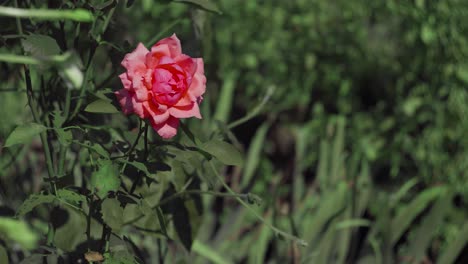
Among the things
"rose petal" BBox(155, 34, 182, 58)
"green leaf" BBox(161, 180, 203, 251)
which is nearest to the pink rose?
"rose petal" BBox(155, 34, 182, 58)

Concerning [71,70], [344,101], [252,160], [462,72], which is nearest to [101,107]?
[71,70]

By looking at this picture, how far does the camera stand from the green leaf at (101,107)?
1.14 meters

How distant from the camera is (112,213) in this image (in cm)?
114

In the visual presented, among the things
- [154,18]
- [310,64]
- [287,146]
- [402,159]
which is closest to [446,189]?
[402,159]

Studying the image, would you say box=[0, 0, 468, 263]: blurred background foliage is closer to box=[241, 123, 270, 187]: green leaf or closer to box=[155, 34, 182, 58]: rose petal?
box=[241, 123, 270, 187]: green leaf

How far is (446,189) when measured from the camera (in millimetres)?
2432

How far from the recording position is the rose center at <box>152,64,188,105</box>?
1056 millimetres

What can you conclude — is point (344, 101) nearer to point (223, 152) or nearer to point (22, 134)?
point (223, 152)

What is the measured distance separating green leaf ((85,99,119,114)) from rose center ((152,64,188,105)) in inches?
4.6

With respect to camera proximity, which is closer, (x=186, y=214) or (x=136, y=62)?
(x=136, y=62)

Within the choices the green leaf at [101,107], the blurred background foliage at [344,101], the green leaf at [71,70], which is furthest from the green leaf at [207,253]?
the green leaf at [71,70]

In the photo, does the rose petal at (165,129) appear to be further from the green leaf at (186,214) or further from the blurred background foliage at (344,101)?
the blurred background foliage at (344,101)

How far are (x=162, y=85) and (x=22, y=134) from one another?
23 centimetres

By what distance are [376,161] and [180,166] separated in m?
1.82
